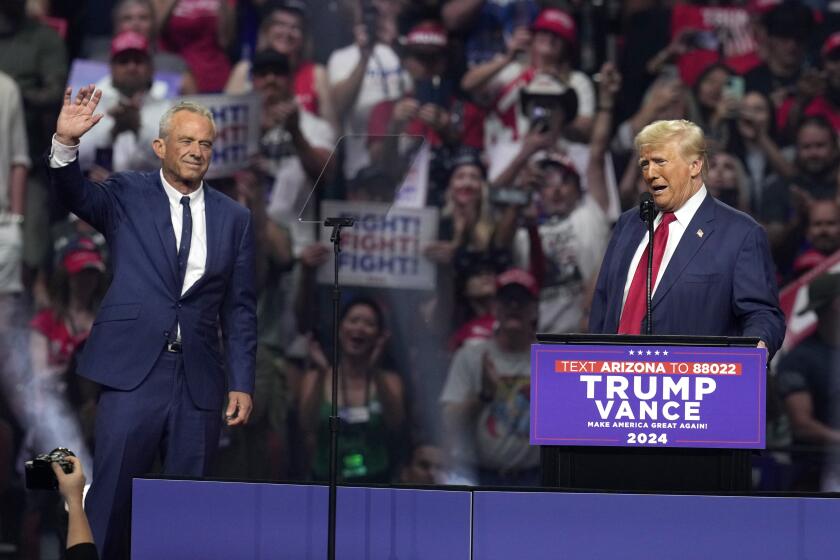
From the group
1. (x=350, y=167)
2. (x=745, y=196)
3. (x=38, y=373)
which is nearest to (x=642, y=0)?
(x=745, y=196)

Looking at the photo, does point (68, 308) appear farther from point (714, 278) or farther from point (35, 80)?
point (714, 278)

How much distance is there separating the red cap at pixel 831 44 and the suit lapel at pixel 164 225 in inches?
157

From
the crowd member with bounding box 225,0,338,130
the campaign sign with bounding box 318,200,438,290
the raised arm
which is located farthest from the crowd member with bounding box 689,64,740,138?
the crowd member with bounding box 225,0,338,130

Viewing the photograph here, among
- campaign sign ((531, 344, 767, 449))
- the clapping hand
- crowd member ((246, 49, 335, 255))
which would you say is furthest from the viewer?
crowd member ((246, 49, 335, 255))

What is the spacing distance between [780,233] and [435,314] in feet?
5.32

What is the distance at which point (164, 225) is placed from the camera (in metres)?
4.01

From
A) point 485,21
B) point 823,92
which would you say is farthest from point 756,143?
point 485,21

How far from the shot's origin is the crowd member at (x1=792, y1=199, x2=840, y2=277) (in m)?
6.77

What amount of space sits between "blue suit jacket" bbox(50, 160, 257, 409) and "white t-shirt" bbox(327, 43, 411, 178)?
293 centimetres

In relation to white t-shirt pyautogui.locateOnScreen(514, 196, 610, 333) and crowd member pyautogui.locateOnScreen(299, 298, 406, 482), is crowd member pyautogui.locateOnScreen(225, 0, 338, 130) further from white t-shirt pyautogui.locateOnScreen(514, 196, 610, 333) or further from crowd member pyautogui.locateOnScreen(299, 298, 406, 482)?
white t-shirt pyautogui.locateOnScreen(514, 196, 610, 333)

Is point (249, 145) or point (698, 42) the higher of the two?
point (698, 42)

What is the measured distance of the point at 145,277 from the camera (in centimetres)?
400

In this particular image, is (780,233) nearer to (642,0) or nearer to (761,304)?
(642,0)

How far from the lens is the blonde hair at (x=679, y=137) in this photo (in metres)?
3.84
